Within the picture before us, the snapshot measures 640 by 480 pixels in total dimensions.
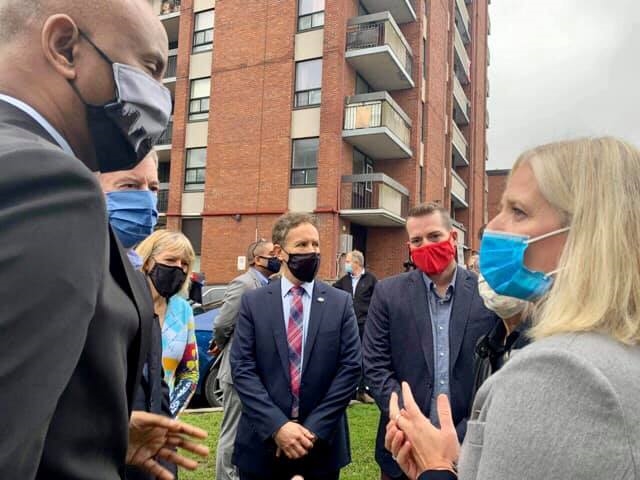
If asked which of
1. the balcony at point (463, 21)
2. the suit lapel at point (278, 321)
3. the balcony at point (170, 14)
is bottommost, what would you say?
the suit lapel at point (278, 321)

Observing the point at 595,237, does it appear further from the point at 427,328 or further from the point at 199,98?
the point at 199,98

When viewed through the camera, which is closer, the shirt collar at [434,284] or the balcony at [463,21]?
the shirt collar at [434,284]

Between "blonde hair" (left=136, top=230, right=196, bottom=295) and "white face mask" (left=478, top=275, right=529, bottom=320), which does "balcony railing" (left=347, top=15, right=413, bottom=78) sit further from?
"white face mask" (left=478, top=275, right=529, bottom=320)

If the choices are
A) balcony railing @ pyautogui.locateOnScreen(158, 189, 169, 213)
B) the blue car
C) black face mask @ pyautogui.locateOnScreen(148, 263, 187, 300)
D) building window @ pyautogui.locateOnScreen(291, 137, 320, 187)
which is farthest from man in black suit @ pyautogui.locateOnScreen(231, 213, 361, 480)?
balcony railing @ pyautogui.locateOnScreen(158, 189, 169, 213)

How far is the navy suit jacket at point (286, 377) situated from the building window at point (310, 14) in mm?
17163

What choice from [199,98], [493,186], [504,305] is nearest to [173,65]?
[199,98]

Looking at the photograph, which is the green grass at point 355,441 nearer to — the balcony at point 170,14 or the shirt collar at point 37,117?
the shirt collar at point 37,117

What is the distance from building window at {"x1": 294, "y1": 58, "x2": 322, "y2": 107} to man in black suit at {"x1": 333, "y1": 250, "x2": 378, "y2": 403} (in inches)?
425

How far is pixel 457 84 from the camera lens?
27672mm

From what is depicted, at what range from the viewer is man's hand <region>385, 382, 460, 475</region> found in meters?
1.92

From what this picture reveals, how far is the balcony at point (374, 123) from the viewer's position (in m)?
17.8

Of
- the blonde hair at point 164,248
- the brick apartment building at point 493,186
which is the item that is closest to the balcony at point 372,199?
the blonde hair at point 164,248

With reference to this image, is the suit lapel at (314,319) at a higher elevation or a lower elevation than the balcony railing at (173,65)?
lower

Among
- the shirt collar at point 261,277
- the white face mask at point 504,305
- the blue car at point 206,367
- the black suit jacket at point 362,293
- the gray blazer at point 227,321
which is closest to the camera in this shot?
the white face mask at point 504,305
